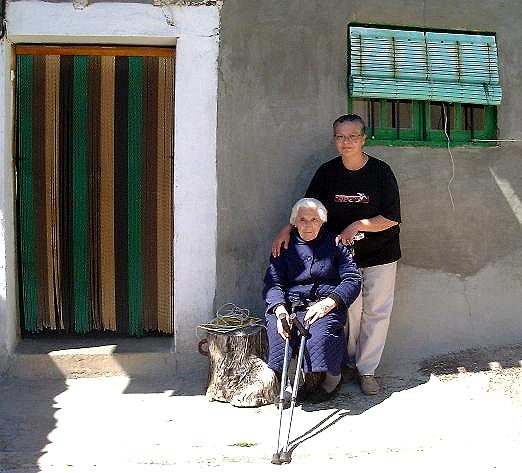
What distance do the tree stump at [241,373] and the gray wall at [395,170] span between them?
51cm

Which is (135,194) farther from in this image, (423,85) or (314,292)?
(423,85)

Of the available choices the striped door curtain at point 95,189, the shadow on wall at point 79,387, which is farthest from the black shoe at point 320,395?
the striped door curtain at point 95,189

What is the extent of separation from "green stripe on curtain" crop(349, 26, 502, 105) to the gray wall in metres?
0.09

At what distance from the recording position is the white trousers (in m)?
5.01

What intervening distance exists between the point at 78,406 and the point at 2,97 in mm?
2092

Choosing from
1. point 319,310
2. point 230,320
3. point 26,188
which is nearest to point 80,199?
point 26,188

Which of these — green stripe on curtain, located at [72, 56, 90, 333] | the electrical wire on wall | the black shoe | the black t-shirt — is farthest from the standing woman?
the electrical wire on wall

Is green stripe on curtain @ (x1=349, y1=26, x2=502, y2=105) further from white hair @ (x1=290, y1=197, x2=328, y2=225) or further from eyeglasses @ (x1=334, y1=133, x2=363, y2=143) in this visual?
white hair @ (x1=290, y1=197, x2=328, y2=225)

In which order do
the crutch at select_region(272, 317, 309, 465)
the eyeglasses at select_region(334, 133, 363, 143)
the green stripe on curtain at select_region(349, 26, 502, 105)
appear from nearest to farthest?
the crutch at select_region(272, 317, 309, 465)
the eyeglasses at select_region(334, 133, 363, 143)
the green stripe on curtain at select_region(349, 26, 502, 105)

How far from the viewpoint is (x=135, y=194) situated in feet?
18.2

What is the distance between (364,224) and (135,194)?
176 cm

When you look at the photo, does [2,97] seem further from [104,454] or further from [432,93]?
[432,93]

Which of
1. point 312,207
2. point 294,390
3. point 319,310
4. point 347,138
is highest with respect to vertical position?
point 347,138

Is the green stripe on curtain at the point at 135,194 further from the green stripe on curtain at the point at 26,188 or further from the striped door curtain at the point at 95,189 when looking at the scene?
the green stripe on curtain at the point at 26,188
